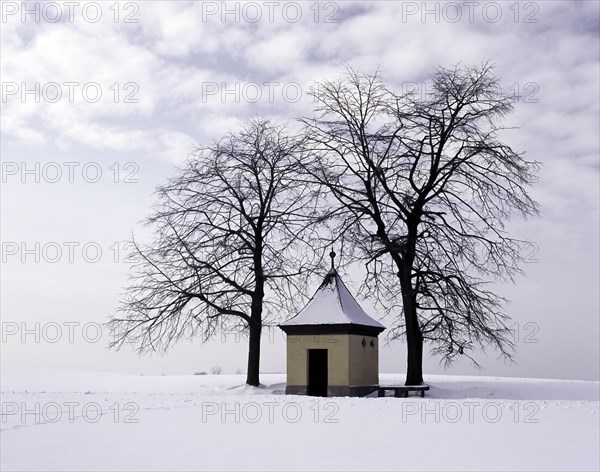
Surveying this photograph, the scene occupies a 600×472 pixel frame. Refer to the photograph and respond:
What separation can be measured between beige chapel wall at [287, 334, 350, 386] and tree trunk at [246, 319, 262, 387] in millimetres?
3180

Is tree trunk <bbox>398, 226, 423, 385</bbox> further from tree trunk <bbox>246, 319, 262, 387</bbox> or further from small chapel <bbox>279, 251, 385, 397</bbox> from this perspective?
tree trunk <bbox>246, 319, 262, 387</bbox>

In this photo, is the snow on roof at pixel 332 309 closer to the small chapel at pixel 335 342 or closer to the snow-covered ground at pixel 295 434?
the small chapel at pixel 335 342

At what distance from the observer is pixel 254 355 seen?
1261 inches

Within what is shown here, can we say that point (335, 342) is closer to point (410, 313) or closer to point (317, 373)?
point (317, 373)

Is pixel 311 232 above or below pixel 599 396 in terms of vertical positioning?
above

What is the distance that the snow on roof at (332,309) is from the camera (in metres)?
28.4

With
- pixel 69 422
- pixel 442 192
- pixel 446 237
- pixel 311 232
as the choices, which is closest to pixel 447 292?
pixel 446 237

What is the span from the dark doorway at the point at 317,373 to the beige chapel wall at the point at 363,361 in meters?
2.15

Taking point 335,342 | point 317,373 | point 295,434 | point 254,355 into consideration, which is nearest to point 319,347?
point 335,342

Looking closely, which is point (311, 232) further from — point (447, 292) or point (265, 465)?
point (265, 465)

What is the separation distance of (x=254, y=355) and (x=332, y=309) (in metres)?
5.05

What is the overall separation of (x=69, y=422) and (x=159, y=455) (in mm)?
5090

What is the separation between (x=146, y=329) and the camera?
31.5 m

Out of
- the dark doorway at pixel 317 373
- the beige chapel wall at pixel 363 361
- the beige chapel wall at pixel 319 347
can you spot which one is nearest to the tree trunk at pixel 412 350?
the beige chapel wall at pixel 363 361
